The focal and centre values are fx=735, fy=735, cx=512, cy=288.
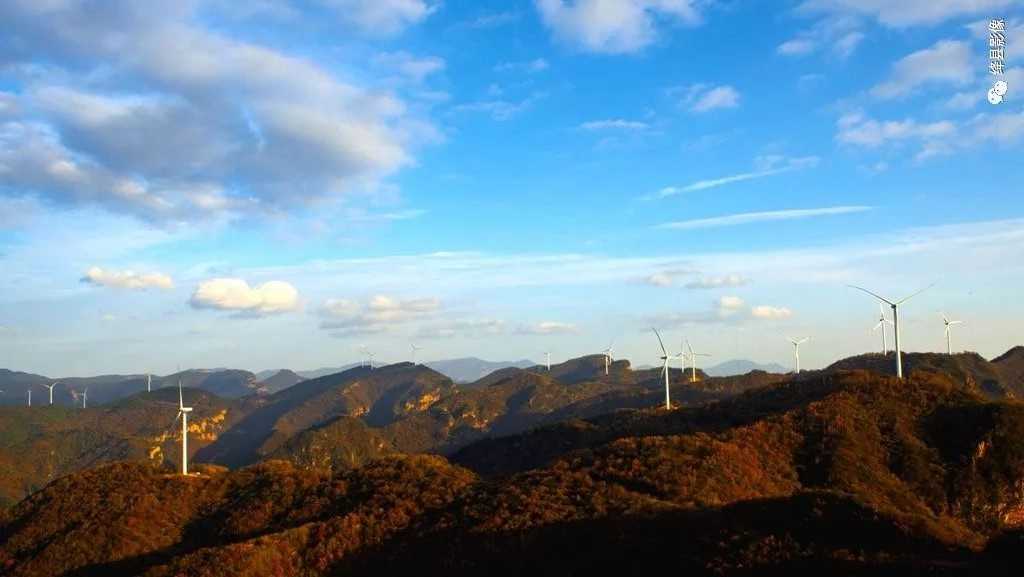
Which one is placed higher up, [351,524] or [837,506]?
[837,506]

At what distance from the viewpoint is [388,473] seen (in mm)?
73375

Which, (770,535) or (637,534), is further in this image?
(637,534)

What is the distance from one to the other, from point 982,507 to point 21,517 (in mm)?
97274

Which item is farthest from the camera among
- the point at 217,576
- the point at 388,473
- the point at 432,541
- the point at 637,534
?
the point at 388,473

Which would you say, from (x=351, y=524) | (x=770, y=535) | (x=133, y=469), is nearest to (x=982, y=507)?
(x=770, y=535)

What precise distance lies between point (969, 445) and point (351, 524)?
Result: 52.7 m

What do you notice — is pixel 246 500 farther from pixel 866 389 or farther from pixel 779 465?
pixel 866 389

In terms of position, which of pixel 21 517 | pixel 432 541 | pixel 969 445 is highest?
pixel 969 445

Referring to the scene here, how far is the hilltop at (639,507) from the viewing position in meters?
34.5

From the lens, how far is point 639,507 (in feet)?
160

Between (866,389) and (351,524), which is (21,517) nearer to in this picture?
(351,524)

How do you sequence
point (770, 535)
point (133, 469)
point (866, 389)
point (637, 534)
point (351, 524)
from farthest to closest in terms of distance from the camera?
point (133, 469), point (866, 389), point (351, 524), point (637, 534), point (770, 535)

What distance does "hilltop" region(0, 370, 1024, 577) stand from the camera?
1358 inches

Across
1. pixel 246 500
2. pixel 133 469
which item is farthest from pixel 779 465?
pixel 133 469
